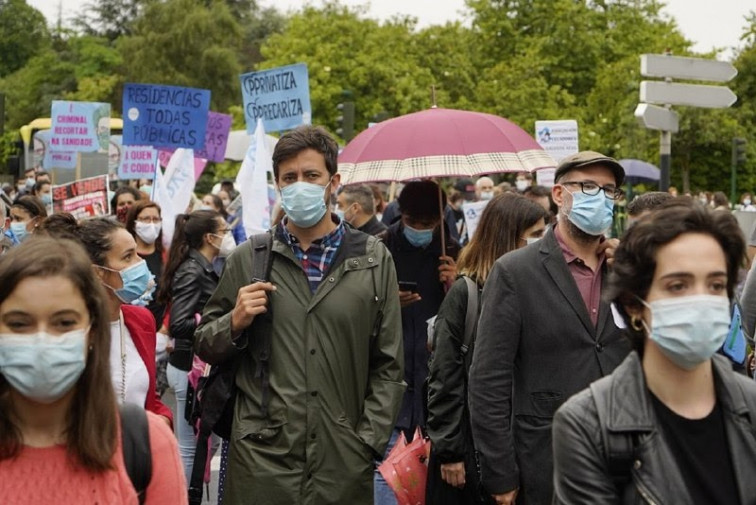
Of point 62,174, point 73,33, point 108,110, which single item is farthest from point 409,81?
point 73,33

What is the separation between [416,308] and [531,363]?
2422 millimetres

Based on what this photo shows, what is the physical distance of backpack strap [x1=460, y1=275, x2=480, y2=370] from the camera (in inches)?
216

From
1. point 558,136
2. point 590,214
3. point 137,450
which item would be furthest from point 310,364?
point 558,136

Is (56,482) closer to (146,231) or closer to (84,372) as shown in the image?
(84,372)

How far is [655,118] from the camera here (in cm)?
1534

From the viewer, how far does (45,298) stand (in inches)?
117

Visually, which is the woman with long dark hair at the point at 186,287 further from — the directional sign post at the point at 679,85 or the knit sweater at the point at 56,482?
the directional sign post at the point at 679,85

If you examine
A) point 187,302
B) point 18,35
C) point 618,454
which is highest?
point 18,35

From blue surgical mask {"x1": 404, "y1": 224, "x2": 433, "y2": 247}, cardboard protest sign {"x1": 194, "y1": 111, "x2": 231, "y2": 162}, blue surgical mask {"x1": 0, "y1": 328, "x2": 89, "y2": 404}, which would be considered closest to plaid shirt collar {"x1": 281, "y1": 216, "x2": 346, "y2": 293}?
blue surgical mask {"x1": 0, "y1": 328, "x2": 89, "y2": 404}

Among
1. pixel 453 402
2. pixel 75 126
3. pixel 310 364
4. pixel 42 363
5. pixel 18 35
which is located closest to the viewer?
pixel 42 363

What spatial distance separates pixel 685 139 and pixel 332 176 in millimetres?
43321

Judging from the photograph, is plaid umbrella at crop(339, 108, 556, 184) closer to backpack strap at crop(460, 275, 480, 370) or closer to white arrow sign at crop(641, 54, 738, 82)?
backpack strap at crop(460, 275, 480, 370)

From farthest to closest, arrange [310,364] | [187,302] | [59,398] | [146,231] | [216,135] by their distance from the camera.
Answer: [216,135], [146,231], [187,302], [310,364], [59,398]

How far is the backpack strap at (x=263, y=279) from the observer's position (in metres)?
4.88
